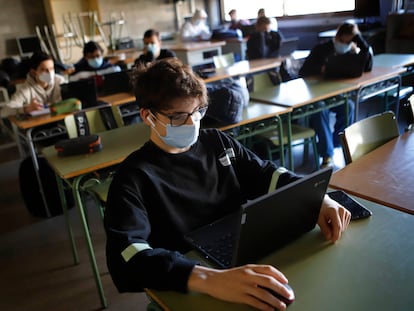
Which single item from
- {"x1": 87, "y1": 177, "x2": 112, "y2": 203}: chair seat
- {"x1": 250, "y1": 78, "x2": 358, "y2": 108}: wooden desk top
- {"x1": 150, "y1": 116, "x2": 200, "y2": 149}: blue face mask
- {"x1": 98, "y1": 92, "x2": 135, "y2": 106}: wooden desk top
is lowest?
{"x1": 87, "y1": 177, "x2": 112, "y2": 203}: chair seat

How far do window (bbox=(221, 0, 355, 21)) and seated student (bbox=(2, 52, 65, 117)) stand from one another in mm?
4095

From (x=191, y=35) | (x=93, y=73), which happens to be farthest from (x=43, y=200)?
(x=191, y=35)

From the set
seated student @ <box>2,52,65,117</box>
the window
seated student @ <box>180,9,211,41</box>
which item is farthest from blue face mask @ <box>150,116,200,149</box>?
seated student @ <box>180,9,211,41</box>

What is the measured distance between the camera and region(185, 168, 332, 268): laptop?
0.83 m

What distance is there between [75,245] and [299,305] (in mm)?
1965

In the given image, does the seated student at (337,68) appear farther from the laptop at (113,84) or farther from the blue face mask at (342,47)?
the laptop at (113,84)

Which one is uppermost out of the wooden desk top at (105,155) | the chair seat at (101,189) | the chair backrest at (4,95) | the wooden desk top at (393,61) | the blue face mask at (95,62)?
the blue face mask at (95,62)

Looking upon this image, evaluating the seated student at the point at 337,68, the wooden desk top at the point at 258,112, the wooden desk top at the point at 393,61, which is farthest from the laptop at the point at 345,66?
the wooden desk top at the point at 258,112

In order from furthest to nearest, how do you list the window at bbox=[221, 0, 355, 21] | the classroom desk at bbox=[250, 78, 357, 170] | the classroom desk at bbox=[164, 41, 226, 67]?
1. the classroom desk at bbox=[164, 41, 226, 67]
2. the window at bbox=[221, 0, 355, 21]
3. the classroom desk at bbox=[250, 78, 357, 170]

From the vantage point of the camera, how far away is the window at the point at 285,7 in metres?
5.64

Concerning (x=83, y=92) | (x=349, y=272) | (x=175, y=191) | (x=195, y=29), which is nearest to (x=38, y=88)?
(x=83, y=92)

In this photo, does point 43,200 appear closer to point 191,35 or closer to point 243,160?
point 243,160

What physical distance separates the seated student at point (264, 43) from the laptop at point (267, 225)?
4.20 meters

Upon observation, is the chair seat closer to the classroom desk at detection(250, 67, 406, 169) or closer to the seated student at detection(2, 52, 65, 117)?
the classroom desk at detection(250, 67, 406, 169)
